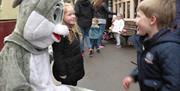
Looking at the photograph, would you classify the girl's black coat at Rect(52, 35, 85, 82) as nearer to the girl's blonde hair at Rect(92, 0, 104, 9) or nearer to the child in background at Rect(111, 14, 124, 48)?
the girl's blonde hair at Rect(92, 0, 104, 9)

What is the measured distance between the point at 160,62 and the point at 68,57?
4.67 ft

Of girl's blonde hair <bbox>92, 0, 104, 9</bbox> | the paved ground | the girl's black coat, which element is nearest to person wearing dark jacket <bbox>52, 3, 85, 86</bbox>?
the girl's black coat

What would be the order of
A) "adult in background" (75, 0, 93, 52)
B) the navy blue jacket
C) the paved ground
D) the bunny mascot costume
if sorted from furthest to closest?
1. "adult in background" (75, 0, 93, 52)
2. the paved ground
3. the bunny mascot costume
4. the navy blue jacket

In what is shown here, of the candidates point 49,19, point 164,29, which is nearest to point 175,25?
point 164,29

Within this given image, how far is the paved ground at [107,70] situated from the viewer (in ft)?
23.5

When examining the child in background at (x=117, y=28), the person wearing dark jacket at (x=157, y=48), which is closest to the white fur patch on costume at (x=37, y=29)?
the person wearing dark jacket at (x=157, y=48)

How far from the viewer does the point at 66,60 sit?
12.9ft

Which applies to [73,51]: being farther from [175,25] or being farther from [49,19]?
[175,25]

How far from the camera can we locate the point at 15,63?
3.00 metres

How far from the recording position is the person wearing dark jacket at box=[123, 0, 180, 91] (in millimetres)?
2635

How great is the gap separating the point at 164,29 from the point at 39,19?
91 centimetres

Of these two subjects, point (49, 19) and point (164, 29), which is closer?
point (164, 29)

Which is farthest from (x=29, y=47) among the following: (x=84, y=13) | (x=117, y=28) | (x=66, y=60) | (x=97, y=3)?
(x=117, y=28)

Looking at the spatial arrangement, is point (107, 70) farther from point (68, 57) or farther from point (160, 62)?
point (160, 62)
